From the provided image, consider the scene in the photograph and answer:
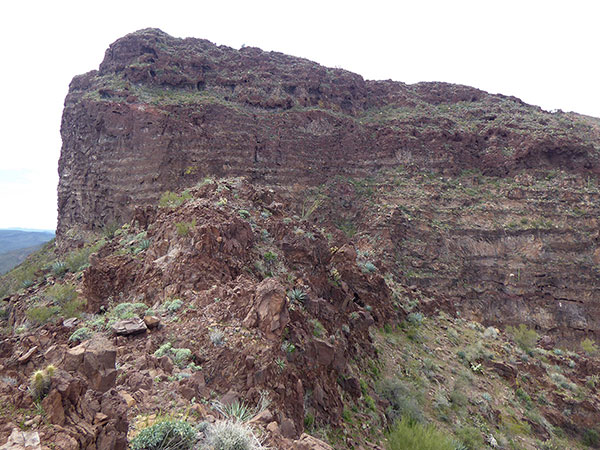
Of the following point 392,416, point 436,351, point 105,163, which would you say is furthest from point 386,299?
point 105,163

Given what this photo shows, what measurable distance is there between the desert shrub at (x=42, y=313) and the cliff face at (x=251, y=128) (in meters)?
14.3

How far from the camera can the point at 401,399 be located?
754 centimetres

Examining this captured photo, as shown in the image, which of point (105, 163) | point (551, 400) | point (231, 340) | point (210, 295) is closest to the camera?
point (231, 340)

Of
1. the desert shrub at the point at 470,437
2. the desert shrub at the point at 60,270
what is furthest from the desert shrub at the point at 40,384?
the desert shrub at the point at 60,270

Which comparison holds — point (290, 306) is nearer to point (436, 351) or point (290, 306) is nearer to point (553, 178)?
point (436, 351)

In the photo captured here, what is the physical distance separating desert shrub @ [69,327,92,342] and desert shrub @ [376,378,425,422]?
610 cm

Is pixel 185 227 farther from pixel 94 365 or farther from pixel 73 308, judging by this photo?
pixel 94 365

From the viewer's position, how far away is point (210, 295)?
6.06m

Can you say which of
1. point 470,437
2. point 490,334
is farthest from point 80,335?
point 490,334

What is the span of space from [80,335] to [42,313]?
189 inches

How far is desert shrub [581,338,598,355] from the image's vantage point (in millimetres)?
18578

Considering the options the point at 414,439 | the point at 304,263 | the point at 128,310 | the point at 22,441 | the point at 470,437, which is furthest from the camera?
the point at 304,263

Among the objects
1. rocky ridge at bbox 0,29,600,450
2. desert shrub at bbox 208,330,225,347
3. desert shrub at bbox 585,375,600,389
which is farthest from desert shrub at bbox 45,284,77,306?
desert shrub at bbox 585,375,600,389

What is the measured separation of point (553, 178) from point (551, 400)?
67.8 feet
